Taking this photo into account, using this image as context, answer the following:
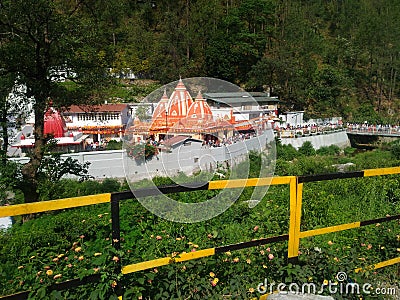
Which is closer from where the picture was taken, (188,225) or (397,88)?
(188,225)

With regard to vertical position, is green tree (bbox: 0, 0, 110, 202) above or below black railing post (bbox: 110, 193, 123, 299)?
above

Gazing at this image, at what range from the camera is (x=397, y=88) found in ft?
121

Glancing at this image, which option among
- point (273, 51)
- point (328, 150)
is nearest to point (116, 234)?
point (328, 150)

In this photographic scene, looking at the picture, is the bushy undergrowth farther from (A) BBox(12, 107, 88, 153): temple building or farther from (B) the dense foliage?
(B) the dense foliage

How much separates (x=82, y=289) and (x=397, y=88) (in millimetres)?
41055

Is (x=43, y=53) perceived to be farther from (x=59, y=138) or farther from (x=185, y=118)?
(x=59, y=138)

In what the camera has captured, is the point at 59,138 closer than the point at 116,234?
No

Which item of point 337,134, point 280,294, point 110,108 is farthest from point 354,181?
point 337,134

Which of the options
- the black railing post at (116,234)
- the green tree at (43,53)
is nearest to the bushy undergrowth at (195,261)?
the black railing post at (116,234)

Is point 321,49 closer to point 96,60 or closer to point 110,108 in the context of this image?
point 110,108

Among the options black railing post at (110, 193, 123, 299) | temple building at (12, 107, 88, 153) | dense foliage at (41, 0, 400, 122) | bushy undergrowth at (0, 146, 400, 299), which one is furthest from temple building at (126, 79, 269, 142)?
dense foliage at (41, 0, 400, 122)

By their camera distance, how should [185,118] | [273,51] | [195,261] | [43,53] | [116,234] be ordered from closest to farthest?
[116,234] < [195,261] < [185,118] < [43,53] < [273,51]

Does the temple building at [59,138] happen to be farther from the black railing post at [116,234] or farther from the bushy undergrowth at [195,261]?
the black railing post at [116,234]

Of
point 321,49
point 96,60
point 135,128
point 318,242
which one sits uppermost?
point 321,49
